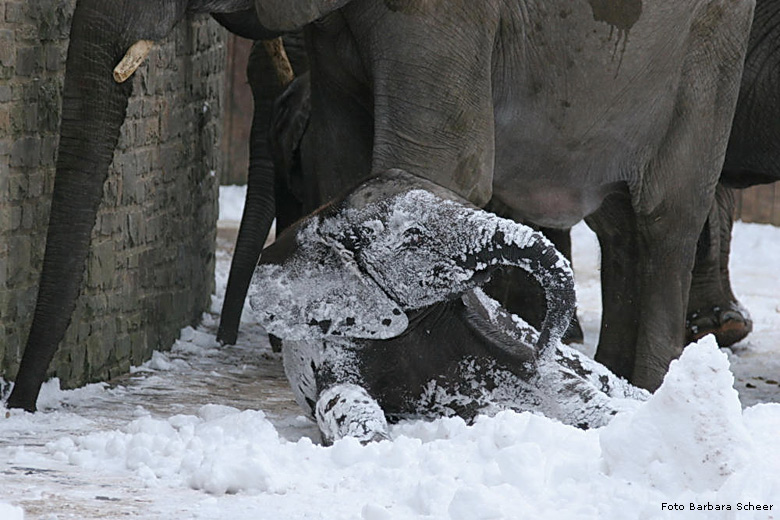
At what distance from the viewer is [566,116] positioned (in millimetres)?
6062

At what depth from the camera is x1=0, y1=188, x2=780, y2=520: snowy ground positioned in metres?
3.82

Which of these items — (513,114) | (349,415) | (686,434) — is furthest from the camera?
(513,114)

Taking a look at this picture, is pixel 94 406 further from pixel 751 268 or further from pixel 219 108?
pixel 751 268

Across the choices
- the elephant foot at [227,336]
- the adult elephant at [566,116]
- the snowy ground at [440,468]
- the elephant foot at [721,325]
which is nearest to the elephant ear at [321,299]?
the snowy ground at [440,468]

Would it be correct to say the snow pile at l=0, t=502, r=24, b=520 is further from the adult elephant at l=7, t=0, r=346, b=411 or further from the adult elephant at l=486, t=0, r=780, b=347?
the adult elephant at l=486, t=0, r=780, b=347

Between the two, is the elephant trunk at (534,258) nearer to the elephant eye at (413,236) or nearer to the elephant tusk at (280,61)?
the elephant eye at (413,236)

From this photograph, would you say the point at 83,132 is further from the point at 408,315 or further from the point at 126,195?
the point at 126,195

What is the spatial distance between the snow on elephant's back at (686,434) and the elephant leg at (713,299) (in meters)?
4.63

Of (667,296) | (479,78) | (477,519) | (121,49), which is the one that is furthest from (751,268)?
(477,519)

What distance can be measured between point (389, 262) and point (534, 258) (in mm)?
458

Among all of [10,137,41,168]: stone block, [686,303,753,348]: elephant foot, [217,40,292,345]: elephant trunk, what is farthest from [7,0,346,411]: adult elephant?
[686,303,753,348]: elephant foot

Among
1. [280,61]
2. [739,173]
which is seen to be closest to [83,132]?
[280,61]

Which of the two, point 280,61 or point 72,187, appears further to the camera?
point 280,61

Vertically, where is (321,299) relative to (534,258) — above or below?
below
